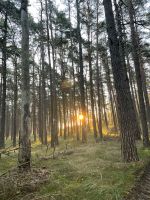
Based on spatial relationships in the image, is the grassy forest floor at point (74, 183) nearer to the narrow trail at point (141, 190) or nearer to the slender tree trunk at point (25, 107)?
the narrow trail at point (141, 190)

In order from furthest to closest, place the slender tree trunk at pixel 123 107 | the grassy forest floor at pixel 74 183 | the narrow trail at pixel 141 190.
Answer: the slender tree trunk at pixel 123 107 < the narrow trail at pixel 141 190 < the grassy forest floor at pixel 74 183

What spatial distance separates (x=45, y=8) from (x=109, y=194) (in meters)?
18.5

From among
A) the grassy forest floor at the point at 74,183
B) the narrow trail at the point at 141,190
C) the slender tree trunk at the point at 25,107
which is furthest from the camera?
the slender tree trunk at the point at 25,107

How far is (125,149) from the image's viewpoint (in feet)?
25.8

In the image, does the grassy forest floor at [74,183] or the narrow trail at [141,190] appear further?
the narrow trail at [141,190]

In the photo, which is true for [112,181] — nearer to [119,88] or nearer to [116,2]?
[119,88]

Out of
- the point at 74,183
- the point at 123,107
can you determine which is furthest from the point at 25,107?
the point at 123,107

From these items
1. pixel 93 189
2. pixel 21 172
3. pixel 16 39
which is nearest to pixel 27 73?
pixel 21 172

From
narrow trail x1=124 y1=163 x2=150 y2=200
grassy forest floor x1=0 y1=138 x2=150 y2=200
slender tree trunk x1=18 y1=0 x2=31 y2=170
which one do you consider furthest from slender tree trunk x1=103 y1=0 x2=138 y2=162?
slender tree trunk x1=18 y1=0 x2=31 y2=170

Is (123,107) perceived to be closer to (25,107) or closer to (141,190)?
(141,190)

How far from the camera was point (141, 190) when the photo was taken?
5211mm

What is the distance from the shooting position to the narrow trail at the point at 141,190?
475cm

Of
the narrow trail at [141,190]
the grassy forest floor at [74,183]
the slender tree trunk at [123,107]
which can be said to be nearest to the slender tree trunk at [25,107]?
the grassy forest floor at [74,183]

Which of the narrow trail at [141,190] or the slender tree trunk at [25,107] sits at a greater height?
the slender tree trunk at [25,107]
